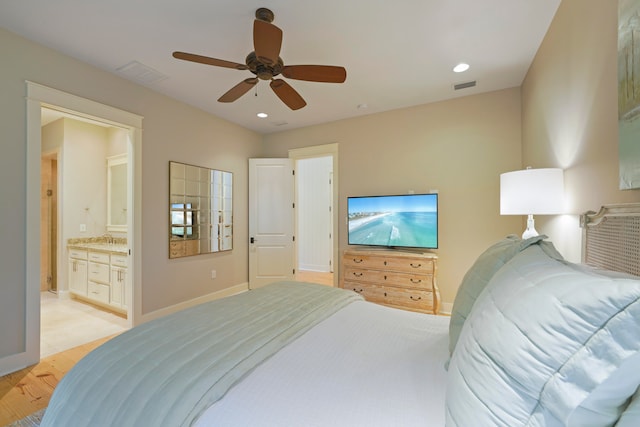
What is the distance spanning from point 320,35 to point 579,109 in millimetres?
1876

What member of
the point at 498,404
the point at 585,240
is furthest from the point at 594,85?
the point at 498,404

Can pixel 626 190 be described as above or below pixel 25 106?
below

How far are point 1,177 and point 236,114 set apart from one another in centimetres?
252

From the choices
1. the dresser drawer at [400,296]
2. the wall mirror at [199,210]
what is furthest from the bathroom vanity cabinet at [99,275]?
the dresser drawer at [400,296]

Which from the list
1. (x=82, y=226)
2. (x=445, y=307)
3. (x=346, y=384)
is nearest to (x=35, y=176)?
(x=82, y=226)

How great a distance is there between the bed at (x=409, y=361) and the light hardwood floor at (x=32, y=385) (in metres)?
1.31

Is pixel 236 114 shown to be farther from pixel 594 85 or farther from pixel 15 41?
pixel 594 85

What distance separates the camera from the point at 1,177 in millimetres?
→ 2150

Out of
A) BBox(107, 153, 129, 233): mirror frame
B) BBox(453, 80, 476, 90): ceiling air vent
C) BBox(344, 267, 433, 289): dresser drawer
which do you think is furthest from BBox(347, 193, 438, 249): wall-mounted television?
BBox(107, 153, 129, 233): mirror frame

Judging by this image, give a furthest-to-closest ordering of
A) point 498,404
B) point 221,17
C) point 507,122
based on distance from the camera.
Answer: point 507,122
point 221,17
point 498,404

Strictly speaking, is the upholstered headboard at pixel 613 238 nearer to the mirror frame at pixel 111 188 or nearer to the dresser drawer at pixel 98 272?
the dresser drawer at pixel 98 272

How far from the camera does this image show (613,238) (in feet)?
3.88

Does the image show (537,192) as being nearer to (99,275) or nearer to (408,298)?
(408,298)

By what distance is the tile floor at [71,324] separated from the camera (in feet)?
8.89
